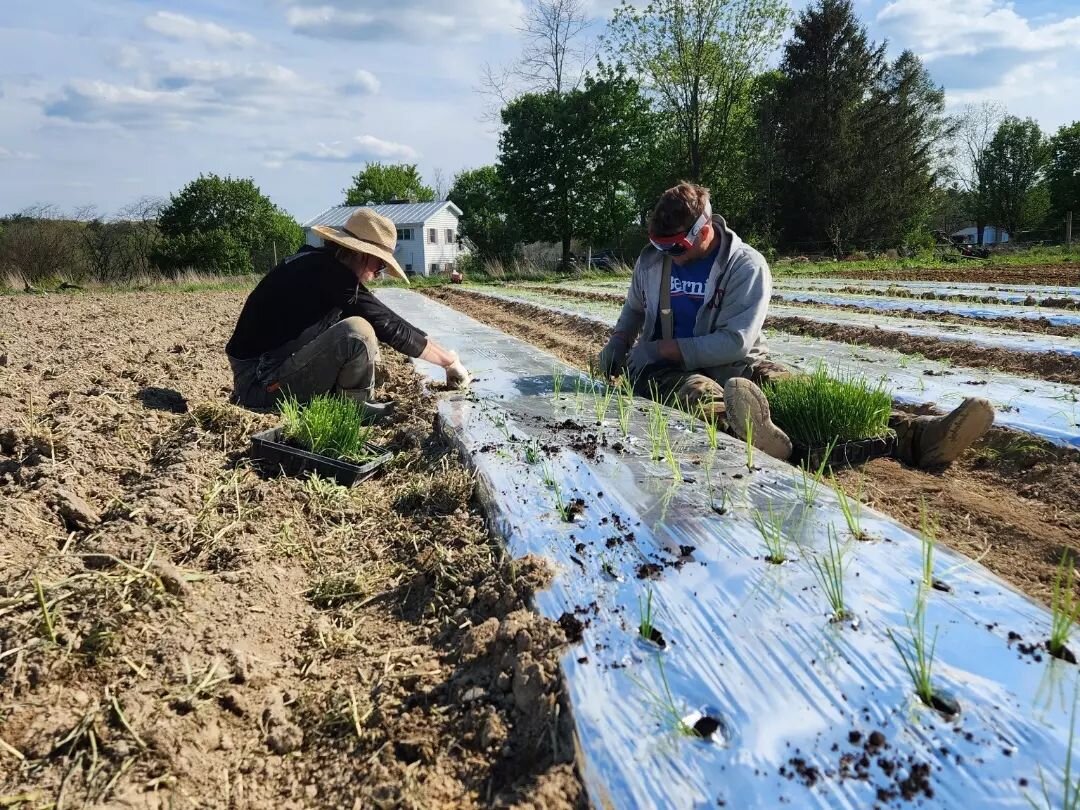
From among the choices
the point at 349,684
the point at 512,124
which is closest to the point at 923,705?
the point at 349,684

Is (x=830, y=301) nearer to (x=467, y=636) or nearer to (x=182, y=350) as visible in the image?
(x=182, y=350)

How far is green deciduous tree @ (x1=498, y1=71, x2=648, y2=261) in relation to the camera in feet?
71.8

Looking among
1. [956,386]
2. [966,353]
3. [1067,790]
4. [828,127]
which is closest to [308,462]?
[1067,790]

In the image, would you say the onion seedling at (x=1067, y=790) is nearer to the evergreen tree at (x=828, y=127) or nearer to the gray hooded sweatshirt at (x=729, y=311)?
the gray hooded sweatshirt at (x=729, y=311)

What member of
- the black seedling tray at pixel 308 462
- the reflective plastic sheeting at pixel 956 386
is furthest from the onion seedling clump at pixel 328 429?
the reflective plastic sheeting at pixel 956 386

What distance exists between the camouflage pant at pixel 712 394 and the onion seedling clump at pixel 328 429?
50.8 inches

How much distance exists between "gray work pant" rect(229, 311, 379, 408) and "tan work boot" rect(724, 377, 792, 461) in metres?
1.60

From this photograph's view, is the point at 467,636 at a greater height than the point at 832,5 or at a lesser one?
lesser

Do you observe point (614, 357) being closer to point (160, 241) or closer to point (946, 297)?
point (946, 297)

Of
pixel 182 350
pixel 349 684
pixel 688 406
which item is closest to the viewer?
pixel 349 684

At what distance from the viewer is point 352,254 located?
3.19 metres

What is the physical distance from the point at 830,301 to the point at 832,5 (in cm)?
1876

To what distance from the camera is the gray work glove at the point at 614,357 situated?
3.72 meters

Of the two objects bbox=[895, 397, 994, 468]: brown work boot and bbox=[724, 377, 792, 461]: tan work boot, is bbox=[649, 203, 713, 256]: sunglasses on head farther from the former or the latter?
bbox=[895, 397, 994, 468]: brown work boot
